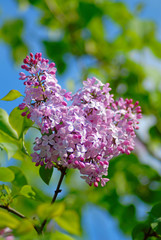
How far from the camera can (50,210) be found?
0.88 meters

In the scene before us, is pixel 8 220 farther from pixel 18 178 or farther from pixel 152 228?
pixel 152 228

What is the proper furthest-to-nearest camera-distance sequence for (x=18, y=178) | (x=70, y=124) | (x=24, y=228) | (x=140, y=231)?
(x=140, y=231), (x=18, y=178), (x=70, y=124), (x=24, y=228)

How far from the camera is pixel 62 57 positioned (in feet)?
13.5

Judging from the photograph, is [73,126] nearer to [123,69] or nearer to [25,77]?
[25,77]

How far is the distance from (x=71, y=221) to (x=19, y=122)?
1.71 ft

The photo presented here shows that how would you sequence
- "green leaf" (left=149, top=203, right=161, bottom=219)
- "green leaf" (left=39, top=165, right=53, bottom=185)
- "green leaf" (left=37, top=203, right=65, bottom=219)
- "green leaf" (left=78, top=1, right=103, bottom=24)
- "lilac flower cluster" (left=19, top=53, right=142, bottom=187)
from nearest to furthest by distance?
1. "green leaf" (left=37, top=203, right=65, bottom=219)
2. "lilac flower cluster" (left=19, top=53, right=142, bottom=187)
3. "green leaf" (left=39, top=165, right=53, bottom=185)
4. "green leaf" (left=149, top=203, right=161, bottom=219)
5. "green leaf" (left=78, top=1, right=103, bottom=24)

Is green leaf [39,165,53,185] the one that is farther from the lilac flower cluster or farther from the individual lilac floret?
the individual lilac floret

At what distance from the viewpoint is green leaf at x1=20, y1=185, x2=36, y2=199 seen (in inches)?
50.2

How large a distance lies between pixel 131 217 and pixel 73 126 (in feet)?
5.58

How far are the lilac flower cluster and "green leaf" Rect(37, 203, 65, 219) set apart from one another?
0.30 meters

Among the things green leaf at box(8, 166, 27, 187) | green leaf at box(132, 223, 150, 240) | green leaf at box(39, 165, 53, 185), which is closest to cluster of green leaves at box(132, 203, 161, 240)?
green leaf at box(132, 223, 150, 240)

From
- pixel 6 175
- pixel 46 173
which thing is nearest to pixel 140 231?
pixel 46 173

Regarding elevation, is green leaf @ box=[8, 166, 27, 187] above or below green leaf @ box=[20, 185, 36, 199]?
above

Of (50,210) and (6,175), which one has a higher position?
(6,175)
